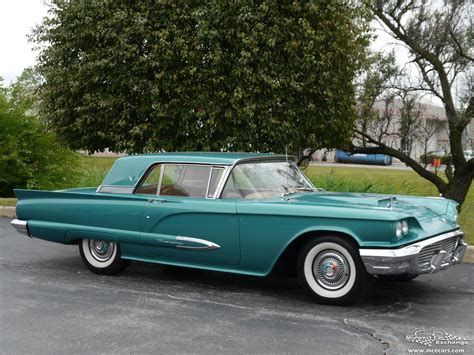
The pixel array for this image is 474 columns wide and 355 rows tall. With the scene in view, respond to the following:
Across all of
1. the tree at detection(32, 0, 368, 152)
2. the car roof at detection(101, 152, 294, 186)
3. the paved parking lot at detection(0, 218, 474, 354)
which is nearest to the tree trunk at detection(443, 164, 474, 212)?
the tree at detection(32, 0, 368, 152)

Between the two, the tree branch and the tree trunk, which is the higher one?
the tree branch

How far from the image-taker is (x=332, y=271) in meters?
5.67

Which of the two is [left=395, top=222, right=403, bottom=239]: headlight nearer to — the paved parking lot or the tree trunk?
the paved parking lot

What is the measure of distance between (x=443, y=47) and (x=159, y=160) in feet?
26.5

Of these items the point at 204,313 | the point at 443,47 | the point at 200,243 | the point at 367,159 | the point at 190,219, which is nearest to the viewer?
the point at 204,313

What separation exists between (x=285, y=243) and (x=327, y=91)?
5.84m

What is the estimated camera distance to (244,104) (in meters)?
10.8

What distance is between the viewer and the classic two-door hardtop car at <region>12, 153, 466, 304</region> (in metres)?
5.52

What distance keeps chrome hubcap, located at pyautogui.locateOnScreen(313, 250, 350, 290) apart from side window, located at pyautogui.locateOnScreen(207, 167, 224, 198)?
124 cm

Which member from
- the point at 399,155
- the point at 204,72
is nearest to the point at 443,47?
the point at 399,155

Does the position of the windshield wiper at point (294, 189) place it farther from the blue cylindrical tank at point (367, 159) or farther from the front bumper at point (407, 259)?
the blue cylindrical tank at point (367, 159)

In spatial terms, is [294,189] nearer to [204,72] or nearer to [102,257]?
[102,257]

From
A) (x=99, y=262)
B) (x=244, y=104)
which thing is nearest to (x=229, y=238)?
(x=99, y=262)

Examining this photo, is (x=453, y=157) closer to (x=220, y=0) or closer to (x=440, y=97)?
(x=440, y=97)
